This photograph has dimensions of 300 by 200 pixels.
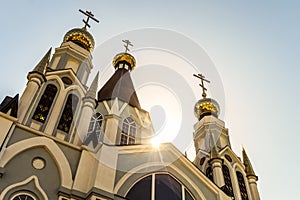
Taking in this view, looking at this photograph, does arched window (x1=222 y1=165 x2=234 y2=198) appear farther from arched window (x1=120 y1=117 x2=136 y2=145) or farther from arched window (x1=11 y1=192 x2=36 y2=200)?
arched window (x1=11 y1=192 x2=36 y2=200)

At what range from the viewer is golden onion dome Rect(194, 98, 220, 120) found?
27.0m

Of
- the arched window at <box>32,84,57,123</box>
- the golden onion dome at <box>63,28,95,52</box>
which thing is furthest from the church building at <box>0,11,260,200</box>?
the golden onion dome at <box>63,28,95,52</box>

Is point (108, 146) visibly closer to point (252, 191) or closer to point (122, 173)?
point (122, 173)

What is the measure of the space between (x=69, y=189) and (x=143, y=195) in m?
2.77

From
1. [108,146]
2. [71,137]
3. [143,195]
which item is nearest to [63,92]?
[71,137]

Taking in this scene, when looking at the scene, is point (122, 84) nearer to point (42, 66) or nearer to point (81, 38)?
point (81, 38)

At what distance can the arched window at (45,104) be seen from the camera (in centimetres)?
Answer: 1539

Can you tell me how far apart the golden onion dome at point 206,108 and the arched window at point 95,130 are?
9.99 meters

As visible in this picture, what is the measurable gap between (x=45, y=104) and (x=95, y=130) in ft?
8.69

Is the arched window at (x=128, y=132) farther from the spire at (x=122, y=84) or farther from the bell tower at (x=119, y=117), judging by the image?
the spire at (x=122, y=84)

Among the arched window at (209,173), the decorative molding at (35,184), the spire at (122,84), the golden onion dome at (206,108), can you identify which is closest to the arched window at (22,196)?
the decorative molding at (35,184)

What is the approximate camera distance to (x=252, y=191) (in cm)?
2016

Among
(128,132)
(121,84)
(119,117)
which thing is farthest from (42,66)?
(121,84)

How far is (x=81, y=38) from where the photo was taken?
22.9 meters
